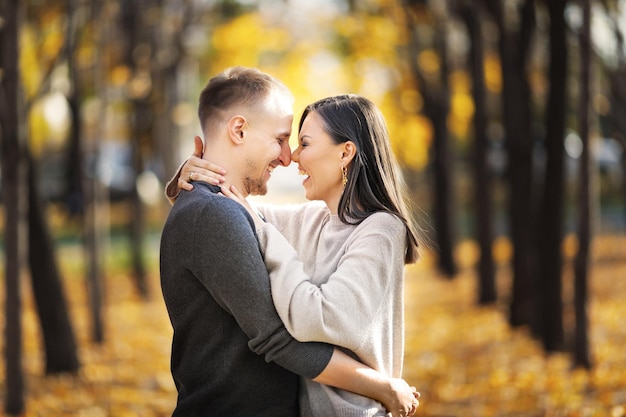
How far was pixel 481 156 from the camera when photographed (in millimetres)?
13602

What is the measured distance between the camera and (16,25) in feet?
25.2

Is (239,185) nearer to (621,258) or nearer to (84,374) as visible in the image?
(84,374)

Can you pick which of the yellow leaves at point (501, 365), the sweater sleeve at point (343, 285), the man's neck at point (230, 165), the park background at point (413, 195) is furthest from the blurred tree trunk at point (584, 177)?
the man's neck at point (230, 165)

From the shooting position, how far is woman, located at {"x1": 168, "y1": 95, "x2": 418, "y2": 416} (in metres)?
2.95

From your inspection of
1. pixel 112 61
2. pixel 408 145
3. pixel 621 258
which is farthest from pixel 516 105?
pixel 408 145

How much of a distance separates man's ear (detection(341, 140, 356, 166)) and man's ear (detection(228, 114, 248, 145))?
0.36m

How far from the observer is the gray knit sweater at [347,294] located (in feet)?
→ 9.59

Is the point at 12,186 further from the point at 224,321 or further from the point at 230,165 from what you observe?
the point at 224,321

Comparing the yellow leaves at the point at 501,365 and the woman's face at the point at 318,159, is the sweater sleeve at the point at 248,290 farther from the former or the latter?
the yellow leaves at the point at 501,365

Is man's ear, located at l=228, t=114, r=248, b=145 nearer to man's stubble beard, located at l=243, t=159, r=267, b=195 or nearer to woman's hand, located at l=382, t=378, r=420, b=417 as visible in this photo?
man's stubble beard, located at l=243, t=159, r=267, b=195

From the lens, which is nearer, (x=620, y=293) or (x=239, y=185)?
(x=239, y=185)

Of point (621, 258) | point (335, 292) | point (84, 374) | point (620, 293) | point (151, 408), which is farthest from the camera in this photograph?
point (621, 258)

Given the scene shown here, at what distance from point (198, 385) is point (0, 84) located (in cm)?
601

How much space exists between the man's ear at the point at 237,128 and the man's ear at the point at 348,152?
357mm
